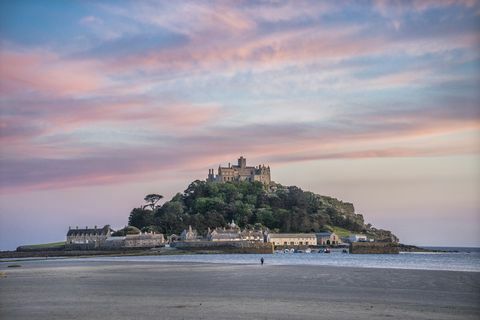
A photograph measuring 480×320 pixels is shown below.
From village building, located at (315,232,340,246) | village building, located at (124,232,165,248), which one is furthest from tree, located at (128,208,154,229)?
village building, located at (315,232,340,246)

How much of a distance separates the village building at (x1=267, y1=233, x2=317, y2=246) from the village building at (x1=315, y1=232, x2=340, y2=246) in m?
1.47

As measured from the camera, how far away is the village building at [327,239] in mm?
162125

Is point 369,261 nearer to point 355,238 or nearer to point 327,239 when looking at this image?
point 327,239

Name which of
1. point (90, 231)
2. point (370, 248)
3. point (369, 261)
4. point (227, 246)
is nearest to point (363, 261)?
point (369, 261)

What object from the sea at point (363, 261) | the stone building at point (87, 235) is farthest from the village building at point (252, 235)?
the sea at point (363, 261)

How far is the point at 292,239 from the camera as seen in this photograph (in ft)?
521

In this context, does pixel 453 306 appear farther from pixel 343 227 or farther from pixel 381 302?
pixel 343 227

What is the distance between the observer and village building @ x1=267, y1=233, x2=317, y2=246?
15612 centimetres

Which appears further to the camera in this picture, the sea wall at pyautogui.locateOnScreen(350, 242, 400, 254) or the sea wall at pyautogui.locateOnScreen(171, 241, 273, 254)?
the sea wall at pyautogui.locateOnScreen(171, 241, 273, 254)

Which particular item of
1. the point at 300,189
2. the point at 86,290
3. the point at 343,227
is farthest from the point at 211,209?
the point at 86,290

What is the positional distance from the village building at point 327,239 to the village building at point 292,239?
1.47 m

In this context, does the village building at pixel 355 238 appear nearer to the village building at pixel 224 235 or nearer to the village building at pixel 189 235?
the village building at pixel 224 235

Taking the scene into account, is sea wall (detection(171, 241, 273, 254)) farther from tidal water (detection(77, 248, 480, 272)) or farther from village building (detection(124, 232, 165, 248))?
tidal water (detection(77, 248, 480, 272))

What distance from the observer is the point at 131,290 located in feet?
105
